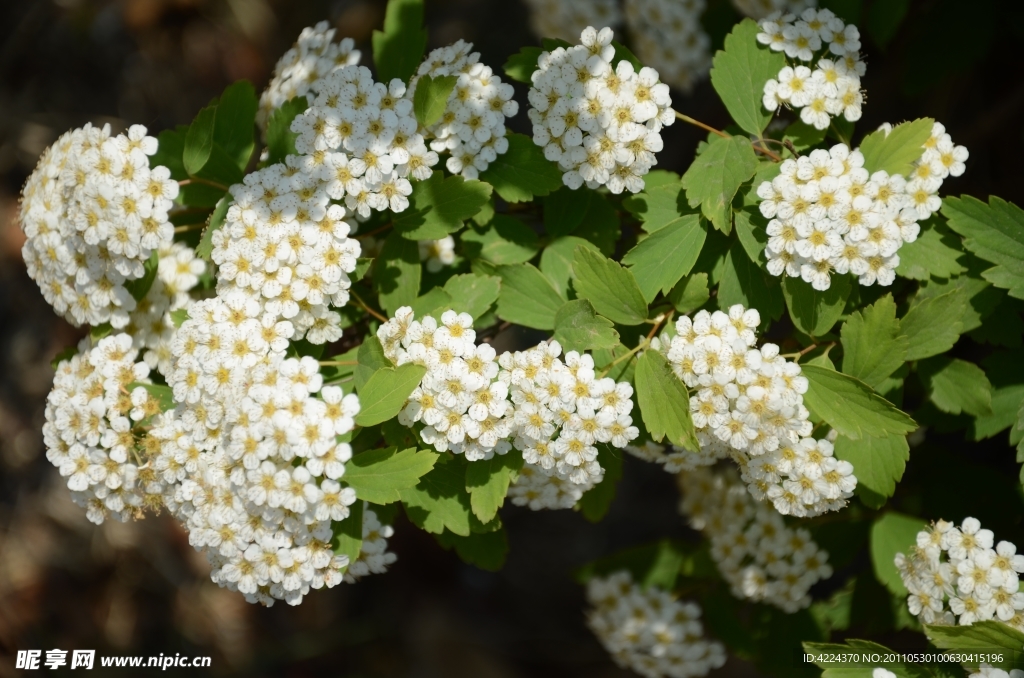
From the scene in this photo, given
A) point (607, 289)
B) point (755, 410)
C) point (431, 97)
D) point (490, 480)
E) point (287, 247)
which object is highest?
point (431, 97)

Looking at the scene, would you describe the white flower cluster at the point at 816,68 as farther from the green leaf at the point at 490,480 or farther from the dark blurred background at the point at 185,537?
the dark blurred background at the point at 185,537

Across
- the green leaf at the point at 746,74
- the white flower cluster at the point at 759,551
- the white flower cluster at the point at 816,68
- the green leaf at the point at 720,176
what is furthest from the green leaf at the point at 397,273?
the white flower cluster at the point at 759,551

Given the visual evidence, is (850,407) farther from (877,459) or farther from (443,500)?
(443,500)

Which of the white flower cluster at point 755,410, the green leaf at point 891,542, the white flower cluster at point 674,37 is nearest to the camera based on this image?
the white flower cluster at point 755,410

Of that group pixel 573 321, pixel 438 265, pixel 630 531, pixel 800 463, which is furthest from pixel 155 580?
pixel 800 463

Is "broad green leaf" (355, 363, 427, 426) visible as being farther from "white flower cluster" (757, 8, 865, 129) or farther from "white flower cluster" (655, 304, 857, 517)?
"white flower cluster" (757, 8, 865, 129)

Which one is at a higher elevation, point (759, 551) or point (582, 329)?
point (582, 329)

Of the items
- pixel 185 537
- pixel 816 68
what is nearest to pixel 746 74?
pixel 816 68
